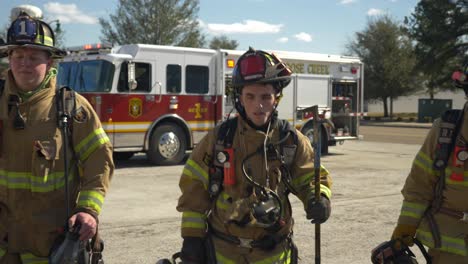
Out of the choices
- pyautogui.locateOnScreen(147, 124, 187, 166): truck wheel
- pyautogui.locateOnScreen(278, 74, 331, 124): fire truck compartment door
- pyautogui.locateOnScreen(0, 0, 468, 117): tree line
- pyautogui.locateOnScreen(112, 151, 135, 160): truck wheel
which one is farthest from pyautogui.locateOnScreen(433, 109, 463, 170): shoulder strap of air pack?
pyautogui.locateOnScreen(0, 0, 468, 117): tree line

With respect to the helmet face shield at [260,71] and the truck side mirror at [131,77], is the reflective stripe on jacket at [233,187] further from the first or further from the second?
the truck side mirror at [131,77]

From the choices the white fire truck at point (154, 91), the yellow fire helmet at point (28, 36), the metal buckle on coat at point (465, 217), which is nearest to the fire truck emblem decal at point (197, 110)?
the white fire truck at point (154, 91)

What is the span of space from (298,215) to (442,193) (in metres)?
4.58

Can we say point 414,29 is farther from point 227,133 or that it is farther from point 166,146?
point 227,133

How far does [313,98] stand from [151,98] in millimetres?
4746

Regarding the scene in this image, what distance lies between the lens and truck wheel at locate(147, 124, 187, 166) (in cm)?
1199

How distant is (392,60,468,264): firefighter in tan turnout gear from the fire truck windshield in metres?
9.32

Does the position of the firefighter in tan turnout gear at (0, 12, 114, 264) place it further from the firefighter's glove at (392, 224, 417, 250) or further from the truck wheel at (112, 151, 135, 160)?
the truck wheel at (112, 151, 135, 160)

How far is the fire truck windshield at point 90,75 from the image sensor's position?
11492mm

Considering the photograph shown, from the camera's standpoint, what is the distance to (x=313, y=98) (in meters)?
14.7

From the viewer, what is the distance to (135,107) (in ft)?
38.5

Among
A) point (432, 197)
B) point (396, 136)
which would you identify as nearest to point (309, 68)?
point (396, 136)

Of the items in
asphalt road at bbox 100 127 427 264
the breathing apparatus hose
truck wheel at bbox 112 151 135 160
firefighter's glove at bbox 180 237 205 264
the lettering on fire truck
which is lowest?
asphalt road at bbox 100 127 427 264

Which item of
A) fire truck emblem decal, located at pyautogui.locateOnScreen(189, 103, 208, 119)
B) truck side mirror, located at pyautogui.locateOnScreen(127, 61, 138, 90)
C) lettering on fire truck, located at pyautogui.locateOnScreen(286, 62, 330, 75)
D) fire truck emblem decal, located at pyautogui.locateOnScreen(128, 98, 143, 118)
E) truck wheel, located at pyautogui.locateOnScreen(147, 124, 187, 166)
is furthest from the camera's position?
lettering on fire truck, located at pyautogui.locateOnScreen(286, 62, 330, 75)
